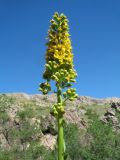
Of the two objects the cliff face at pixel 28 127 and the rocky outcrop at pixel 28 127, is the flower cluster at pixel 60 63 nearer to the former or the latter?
the cliff face at pixel 28 127

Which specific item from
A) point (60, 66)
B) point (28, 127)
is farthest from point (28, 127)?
point (60, 66)

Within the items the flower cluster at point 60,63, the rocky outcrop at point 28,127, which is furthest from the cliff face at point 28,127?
the flower cluster at point 60,63

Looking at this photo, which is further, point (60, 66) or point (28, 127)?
point (28, 127)

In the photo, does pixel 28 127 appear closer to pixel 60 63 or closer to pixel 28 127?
pixel 28 127

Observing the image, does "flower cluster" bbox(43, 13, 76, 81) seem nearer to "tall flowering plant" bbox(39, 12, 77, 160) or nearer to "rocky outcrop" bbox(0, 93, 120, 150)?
"tall flowering plant" bbox(39, 12, 77, 160)

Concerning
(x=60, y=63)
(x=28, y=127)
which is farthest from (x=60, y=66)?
(x=28, y=127)

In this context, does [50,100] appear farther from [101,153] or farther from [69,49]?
[69,49]

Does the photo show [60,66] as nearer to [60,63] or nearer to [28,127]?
[60,63]

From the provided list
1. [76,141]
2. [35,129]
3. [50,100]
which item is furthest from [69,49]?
[50,100]

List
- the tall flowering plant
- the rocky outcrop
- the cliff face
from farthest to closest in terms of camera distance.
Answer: the rocky outcrop < the cliff face < the tall flowering plant

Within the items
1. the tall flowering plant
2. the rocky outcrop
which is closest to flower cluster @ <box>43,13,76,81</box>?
the tall flowering plant

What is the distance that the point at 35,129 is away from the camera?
325ft

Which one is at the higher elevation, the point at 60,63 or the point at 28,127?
the point at 28,127

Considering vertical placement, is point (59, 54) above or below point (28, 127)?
below
